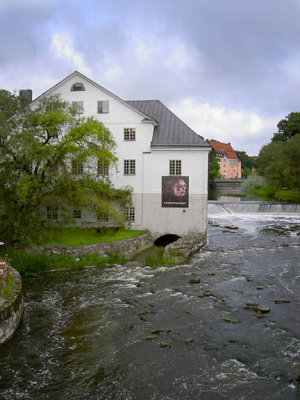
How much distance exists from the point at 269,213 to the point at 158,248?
79.9 feet

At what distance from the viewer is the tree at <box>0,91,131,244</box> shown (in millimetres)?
22266

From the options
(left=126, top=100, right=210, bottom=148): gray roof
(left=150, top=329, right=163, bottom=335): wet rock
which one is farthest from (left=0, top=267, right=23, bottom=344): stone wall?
(left=126, top=100, right=210, bottom=148): gray roof

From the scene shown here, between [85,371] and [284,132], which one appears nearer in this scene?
[85,371]

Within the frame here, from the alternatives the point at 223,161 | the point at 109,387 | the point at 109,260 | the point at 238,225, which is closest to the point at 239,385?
Result: the point at 109,387

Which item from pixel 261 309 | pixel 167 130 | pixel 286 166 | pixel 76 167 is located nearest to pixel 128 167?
pixel 76 167

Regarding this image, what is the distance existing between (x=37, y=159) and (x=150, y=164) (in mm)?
9509

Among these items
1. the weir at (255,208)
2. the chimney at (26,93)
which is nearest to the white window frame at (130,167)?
the chimney at (26,93)

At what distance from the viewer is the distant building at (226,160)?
16275cm

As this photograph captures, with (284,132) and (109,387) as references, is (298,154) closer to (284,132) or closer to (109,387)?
(284,132)

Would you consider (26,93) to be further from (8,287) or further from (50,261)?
(8,287)

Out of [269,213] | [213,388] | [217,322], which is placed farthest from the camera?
[269,213]

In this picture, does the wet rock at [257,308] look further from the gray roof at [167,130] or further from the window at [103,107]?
the window at [103,107]

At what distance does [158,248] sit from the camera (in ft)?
92.4

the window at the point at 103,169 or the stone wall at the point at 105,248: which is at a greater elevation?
the window at the point at 103,169
